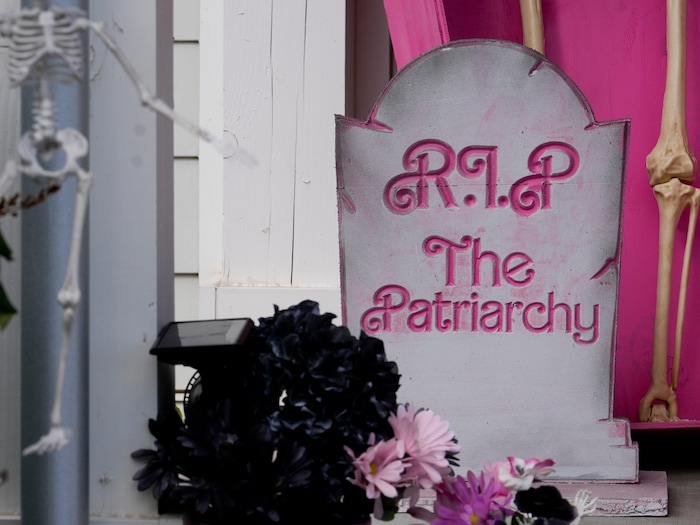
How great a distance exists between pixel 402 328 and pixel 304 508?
74 centimetres

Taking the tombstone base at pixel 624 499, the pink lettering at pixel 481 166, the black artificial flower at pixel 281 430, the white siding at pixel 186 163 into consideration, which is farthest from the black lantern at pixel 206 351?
the white siding at pixel 186 163

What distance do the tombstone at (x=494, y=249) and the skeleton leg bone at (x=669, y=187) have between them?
0.27 metres

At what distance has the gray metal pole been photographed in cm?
96

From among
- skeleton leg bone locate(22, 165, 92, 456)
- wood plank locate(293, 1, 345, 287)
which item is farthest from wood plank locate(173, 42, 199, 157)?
skeleton leg bone locate(22, 165, 92, 456)

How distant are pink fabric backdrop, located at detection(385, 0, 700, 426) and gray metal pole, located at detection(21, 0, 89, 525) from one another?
4.05 feet

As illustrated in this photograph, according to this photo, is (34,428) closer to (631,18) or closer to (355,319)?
(355,319)

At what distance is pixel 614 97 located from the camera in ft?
6.83

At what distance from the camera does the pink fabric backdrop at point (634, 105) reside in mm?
2037

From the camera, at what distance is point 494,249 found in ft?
5.67

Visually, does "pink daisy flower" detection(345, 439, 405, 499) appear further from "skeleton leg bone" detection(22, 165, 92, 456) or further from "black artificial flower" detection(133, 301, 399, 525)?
"skeleton leg bone" detection(22, 165, 92, 456)

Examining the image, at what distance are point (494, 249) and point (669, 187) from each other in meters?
0.43

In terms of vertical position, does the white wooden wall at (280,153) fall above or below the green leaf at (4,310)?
above

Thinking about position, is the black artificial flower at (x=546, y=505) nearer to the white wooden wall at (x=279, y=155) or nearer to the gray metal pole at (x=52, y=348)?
the gray metal pole at (x=52, y=348)

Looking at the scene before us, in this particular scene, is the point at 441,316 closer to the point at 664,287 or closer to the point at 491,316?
the point at 491,316
